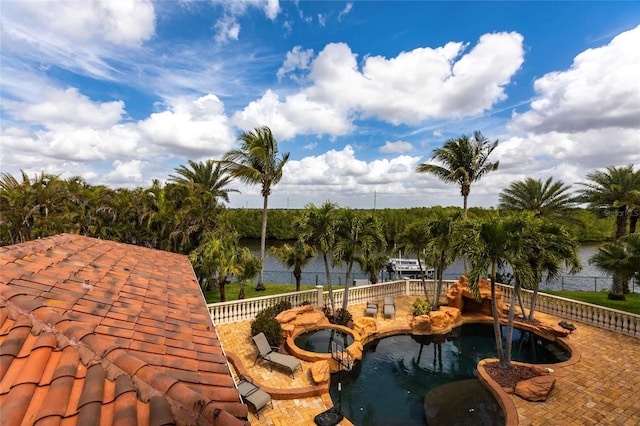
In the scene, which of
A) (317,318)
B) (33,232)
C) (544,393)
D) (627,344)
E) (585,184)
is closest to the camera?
(544,393)

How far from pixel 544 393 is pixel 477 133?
15.9m

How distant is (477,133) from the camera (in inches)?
814

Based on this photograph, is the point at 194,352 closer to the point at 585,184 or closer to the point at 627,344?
the point at 627,344

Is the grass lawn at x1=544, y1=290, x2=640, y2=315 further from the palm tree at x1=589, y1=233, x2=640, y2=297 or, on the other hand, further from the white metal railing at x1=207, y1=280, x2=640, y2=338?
the palm tree at x1=589, y1=233, x2=640, y2=297

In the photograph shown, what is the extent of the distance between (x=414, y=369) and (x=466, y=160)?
564 inches

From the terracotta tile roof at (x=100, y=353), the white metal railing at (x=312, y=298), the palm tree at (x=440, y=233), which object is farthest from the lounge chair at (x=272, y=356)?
the palm tree at (x=440, y=233)

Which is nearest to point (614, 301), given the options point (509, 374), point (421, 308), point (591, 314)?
point (591, 314)

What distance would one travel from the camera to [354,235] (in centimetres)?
1513

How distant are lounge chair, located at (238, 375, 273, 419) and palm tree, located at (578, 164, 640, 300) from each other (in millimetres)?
20515

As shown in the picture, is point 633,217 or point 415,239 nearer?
point 415,239

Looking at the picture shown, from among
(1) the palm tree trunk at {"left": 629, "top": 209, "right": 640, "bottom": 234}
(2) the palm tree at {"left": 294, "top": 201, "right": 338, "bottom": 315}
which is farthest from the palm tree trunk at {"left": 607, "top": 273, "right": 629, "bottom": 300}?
(2) the palm tree at {"left": 294, "top": 201, "right": 338, "bottom": 315}

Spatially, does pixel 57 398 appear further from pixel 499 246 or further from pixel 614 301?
pixel 614 301

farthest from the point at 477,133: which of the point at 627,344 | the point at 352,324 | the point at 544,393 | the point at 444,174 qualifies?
the point at 544,393

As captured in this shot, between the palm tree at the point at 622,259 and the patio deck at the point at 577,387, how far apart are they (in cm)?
293
